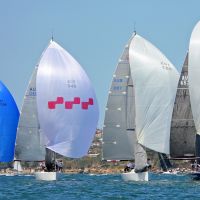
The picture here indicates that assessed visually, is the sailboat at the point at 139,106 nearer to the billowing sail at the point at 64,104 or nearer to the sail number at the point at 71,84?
the billowing sail at the point at 64,104

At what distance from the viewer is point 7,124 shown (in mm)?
87188

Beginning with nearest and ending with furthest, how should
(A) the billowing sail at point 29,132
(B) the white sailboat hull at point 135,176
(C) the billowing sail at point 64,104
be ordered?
(B) the white sailboat hull at point 135,176 < (C) the billowing sail at point 64,104 < (A) the billowing sail at point 29,132

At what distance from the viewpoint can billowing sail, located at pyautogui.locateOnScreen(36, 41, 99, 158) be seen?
7312cm

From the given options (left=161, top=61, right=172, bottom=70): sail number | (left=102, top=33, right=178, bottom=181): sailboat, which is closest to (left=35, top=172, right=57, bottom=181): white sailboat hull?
(left=102, top=33, right=178, bottom=181): sailboat

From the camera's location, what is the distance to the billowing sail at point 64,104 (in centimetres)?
7312

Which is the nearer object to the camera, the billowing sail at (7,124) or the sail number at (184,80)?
the sail number at (184,80)

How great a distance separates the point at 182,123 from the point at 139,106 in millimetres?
2857

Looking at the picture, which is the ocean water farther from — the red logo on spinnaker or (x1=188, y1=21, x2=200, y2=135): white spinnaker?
the red logo on spinnaker

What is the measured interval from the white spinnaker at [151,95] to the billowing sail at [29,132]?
9781 mm

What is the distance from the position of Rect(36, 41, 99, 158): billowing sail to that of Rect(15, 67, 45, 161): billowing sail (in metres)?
5.10

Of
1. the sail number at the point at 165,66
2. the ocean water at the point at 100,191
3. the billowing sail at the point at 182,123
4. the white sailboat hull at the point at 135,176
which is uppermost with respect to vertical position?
the sail number at the point at 165,66

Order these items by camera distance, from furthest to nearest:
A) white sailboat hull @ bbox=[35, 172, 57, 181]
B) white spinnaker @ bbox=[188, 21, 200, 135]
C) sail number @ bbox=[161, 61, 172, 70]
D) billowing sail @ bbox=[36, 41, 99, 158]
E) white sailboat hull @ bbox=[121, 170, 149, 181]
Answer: white sailboat hull @ bbox=[35, 172, 57, 181]
billowing sail @ bbox=[36, 41, 99, 158]
sail number @ bbox=[161, 61, 172, 70]
white sailboat hull @ bbox=[121, 170, 149, 181]
white spinnaker @ bbox=[188, 21, 200, 135]

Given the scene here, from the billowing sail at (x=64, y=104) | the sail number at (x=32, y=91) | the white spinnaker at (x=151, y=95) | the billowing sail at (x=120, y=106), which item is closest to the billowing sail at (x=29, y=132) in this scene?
the sail number at (x=32, y=91)

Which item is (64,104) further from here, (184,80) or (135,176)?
(184,80)
